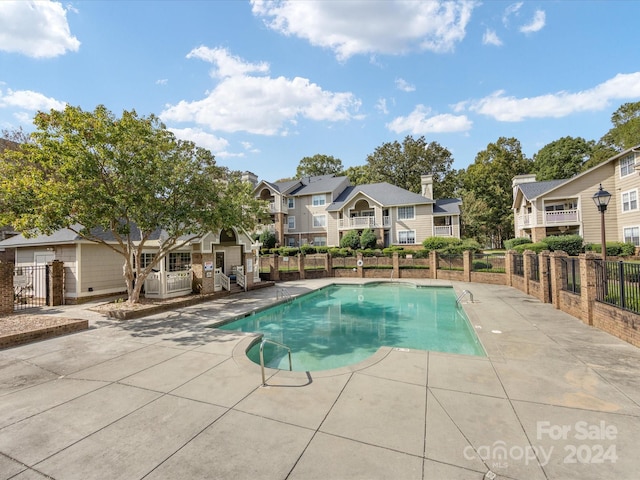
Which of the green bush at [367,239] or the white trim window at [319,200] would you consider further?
the white trim window at [319,200]

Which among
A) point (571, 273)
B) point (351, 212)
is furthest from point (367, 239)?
point (571, 273)

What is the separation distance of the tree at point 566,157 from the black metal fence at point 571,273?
155 ft

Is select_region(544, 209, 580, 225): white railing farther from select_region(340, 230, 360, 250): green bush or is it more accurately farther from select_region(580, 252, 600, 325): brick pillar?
select_region(580, 252, 600, 325): brick pillar

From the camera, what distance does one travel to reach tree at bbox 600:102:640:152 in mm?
43250

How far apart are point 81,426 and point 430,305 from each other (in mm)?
14994

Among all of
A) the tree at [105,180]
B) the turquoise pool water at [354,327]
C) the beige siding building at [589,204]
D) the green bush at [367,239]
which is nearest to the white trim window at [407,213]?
the green bush at [367,239]

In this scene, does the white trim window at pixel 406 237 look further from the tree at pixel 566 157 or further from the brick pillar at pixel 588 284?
the tree at pixel 566 157

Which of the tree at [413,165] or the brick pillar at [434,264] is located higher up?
the tree at [413,165]

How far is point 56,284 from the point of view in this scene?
1360 cm

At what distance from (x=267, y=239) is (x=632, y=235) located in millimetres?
35564

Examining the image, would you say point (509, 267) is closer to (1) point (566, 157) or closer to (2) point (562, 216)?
(2) point (562, 216)

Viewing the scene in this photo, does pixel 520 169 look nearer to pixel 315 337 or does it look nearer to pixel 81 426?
pixel 315 337

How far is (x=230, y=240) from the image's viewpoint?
736 inches

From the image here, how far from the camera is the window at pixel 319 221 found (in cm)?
3841
